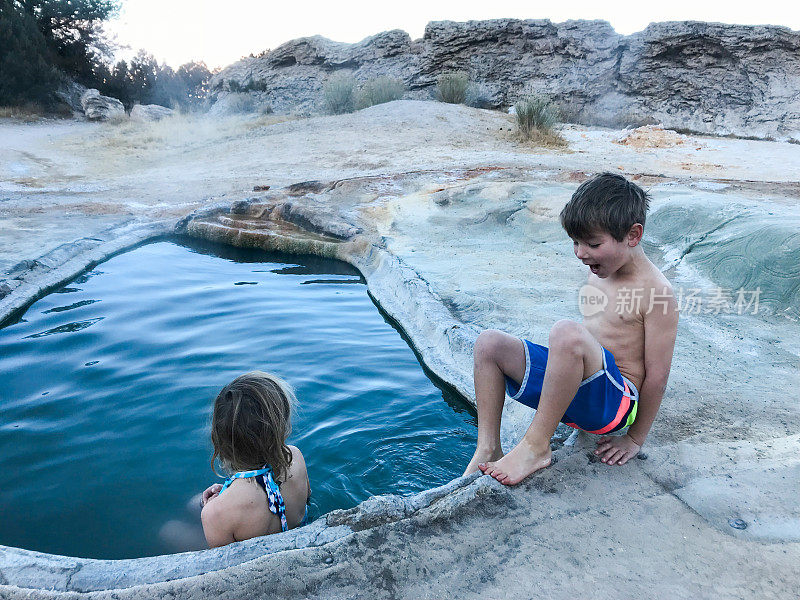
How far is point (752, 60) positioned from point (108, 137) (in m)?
16.8

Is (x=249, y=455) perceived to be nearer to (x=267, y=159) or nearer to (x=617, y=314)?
(x=617, y=314)

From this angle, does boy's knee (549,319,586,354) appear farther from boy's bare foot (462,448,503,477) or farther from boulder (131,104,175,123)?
boulder (131,104,175,123)

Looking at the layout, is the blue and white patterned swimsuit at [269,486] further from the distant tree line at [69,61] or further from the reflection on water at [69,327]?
the distant tree line at [69,61]

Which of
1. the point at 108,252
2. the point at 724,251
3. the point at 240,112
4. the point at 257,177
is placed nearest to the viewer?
the point at 724,251

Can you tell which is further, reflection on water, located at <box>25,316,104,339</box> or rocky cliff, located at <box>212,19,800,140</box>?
rocky cliff, located at <box>212,19,800,140</box>

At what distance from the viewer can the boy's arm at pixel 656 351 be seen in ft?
7.21

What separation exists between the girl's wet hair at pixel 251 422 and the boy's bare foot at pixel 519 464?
0.75 metres

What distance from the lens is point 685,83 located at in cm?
1728

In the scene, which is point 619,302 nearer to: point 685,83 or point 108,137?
point 108,137

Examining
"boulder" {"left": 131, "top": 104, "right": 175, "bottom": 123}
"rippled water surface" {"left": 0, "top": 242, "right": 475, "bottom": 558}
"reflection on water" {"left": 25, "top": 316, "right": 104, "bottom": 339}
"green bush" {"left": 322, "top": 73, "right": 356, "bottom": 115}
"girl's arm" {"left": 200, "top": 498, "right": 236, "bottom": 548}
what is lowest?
"rippled water surface" {"left": 0, "top": 242, "right": 475, "bottom": 558}

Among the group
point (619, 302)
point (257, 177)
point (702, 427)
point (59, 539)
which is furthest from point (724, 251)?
point (257, 177)

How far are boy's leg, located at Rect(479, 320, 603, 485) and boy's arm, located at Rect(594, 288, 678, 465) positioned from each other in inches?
8.5

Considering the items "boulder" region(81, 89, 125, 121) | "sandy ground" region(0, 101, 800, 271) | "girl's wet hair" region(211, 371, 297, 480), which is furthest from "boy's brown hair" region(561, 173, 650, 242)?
"boulder" region(81, 89, 125, 121)

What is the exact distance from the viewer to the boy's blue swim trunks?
2193 mm
